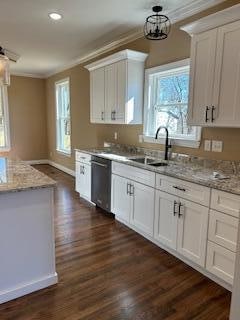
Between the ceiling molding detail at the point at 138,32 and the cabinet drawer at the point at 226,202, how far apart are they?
204cm

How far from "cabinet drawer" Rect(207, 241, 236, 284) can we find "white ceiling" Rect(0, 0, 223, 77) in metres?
2.50

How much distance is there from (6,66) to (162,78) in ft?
6.62

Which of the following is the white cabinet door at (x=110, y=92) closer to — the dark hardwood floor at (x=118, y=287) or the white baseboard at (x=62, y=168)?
the dark hardwood floor at (x=118, y=287)

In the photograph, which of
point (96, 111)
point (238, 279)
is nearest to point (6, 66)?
point (96, 111)

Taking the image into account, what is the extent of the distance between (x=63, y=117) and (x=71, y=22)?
3.50m

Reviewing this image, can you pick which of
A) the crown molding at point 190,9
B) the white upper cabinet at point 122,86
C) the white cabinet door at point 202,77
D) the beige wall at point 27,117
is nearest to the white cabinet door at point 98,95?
the white upper cabinet at point 122,86

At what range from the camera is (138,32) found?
365 centimetres

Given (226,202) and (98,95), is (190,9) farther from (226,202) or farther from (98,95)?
(226,202)

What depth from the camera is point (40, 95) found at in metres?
7.42

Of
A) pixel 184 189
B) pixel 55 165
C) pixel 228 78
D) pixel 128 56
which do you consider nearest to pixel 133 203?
pixel 184 189

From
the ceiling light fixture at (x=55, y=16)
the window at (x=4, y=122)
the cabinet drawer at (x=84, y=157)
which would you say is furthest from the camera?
the window at (x=4, y=122)

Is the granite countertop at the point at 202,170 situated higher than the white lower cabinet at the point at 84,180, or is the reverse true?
the granite countertop at the point at 202,170

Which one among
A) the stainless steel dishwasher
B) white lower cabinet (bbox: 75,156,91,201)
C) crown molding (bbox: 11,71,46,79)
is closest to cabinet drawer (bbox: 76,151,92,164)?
white lower cabinet (bbox: 75,156,91,201)

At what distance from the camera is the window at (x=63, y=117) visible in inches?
253
